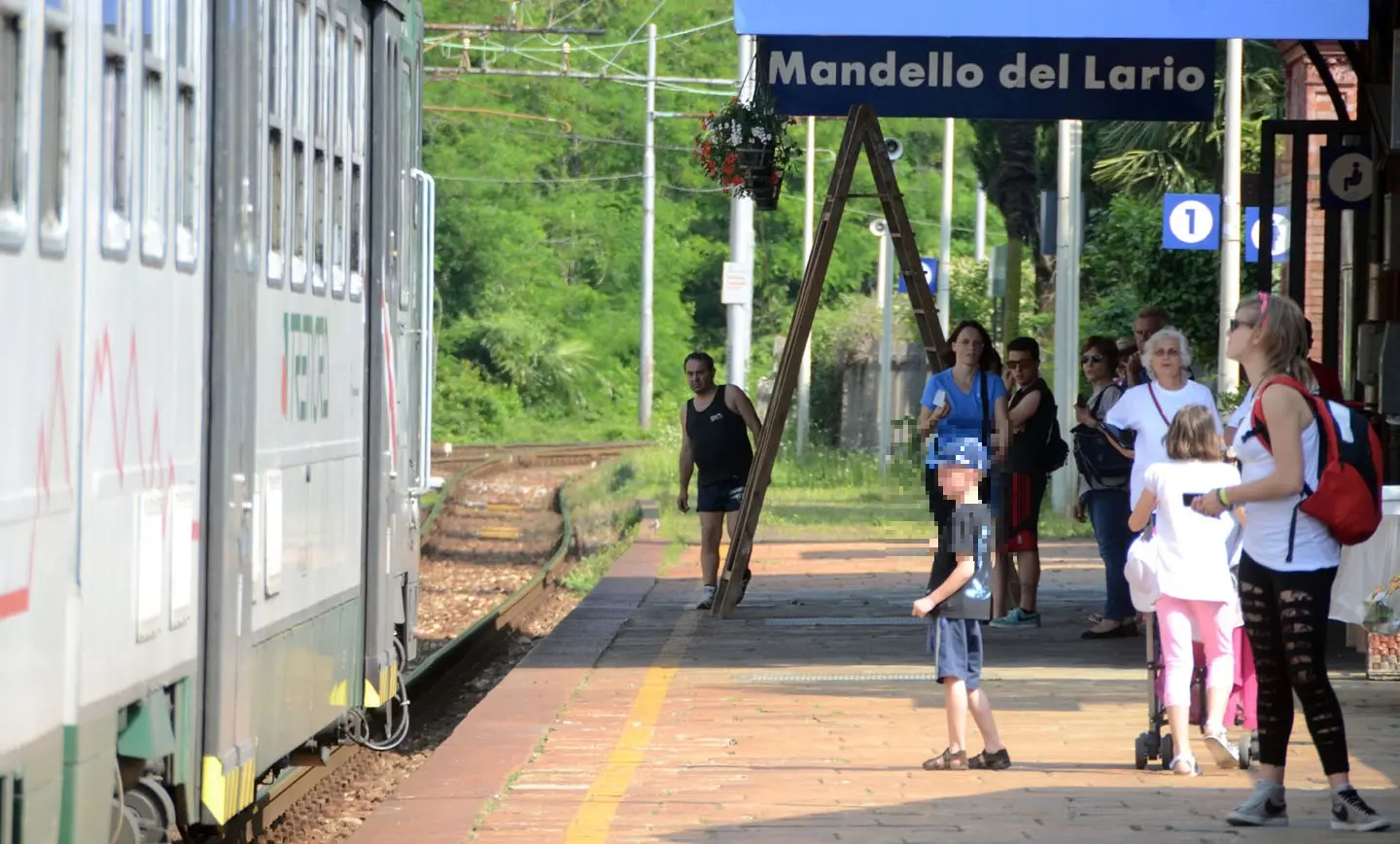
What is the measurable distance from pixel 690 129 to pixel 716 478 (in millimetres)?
46530

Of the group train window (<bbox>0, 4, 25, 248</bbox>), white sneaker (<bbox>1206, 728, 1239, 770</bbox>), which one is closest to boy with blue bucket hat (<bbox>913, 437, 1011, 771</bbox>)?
white sneaker (<bbox>1206, 728, 1239, 770</bbox>)

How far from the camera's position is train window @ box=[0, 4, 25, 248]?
459cm

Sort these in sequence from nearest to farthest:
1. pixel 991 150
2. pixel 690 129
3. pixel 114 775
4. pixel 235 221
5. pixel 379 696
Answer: pixel 114 775
pixel 235 221
pixel 379 696
pixel 991 150
pixel 690 129

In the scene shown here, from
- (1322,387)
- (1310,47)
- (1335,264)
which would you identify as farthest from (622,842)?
(1335,264)

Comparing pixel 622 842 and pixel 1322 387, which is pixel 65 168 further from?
pixel 1322 387

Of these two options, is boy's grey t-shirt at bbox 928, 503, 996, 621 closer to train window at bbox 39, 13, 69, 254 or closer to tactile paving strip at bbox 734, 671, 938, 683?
tactile paving strip at bbox 734, 671, 938, 683

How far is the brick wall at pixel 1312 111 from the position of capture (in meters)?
20.0

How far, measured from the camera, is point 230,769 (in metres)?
6.58

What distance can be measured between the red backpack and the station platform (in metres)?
1.00

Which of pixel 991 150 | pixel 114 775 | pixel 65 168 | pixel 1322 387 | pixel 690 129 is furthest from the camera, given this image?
pixel 690 129

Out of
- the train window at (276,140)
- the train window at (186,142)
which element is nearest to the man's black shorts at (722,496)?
the train window at (276,140)

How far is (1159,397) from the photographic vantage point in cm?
1030

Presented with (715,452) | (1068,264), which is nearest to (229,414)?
(715,452)


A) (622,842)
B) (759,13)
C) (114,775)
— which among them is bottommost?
(622,842)
